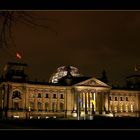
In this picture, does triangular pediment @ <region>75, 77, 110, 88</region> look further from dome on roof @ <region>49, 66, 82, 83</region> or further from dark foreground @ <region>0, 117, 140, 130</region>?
dark foreground @ <region>0, 117, 140, 130</region>

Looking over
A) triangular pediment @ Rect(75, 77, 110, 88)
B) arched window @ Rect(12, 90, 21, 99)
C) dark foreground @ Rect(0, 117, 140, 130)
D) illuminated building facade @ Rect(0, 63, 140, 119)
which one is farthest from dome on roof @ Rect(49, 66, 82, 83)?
dark foreground @ Rect(0, 117, 140, 130)

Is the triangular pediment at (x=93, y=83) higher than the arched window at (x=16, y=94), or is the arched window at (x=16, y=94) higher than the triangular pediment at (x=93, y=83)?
the triangular pediment at (x=93, y=83)

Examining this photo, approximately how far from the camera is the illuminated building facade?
92.8 meters

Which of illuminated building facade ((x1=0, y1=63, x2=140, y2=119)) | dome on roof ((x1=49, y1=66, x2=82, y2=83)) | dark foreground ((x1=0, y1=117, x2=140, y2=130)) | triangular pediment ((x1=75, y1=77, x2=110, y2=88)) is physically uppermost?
dome on roof ((x1=49, y1=66, x2=82, y2=83))

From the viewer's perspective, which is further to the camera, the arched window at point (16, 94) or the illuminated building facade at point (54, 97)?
the arched window at point (16, 94)

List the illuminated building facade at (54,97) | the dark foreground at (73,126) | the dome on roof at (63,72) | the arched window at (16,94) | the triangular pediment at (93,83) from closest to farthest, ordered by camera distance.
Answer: the dark foreground at (73,126), the illuminated building facade at (54,97), the arched window at (16,94), the triangular pediment at (93,83), the dome on roof at (63,72)

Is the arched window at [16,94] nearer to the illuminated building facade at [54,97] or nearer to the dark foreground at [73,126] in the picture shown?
the illuminated building facade at [54,97]

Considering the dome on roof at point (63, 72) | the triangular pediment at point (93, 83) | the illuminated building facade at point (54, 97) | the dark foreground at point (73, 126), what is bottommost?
the dark foreground at point (73, 126)

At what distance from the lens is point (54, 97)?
101 m

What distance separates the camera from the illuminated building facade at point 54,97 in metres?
92.8

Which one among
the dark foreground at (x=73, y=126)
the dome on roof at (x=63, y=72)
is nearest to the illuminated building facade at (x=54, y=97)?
the dome on roof at (x=63, y=72)

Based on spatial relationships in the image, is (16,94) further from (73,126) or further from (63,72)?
(73,126)

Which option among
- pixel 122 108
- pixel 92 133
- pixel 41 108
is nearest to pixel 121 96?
pixel 122 108

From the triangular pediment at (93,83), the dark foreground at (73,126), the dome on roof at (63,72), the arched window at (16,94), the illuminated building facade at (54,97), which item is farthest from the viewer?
the dome on roof at (63,72)
